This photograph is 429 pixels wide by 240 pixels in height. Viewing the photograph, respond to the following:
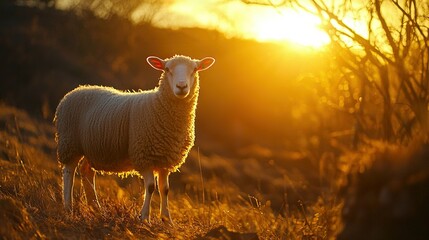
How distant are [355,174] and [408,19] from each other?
281 cm

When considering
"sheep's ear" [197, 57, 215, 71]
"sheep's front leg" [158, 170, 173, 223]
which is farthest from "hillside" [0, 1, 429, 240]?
"sheep's ear" [197, 57, 215, 71]

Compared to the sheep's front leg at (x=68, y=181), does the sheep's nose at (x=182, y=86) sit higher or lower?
higher

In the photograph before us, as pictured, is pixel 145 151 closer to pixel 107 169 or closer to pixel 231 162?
pixel 107 169

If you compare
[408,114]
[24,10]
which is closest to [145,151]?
[408,114]

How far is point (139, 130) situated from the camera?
25.6 ft

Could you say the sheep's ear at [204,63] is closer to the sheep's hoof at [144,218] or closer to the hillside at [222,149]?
the hillside at [222,149]

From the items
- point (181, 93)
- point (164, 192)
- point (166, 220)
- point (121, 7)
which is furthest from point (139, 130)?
point (121, 7)

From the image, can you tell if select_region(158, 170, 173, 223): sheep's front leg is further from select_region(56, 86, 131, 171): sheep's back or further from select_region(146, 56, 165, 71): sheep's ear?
select_region(146, 56, 165, 71): sheep's ear

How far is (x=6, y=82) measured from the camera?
97.3 ft

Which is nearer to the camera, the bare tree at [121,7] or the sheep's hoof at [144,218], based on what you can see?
the sheep's hoof at [144,218]

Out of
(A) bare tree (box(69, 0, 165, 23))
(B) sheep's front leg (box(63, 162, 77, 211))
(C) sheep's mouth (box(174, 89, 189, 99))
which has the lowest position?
(B) sheep's front leg (box(63, 162, 77, 211))

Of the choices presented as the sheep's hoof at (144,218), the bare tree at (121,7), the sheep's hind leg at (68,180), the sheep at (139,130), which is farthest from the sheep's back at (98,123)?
the bare tree at (121,7)

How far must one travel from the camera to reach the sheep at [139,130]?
769cm

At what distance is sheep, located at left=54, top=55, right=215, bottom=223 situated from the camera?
7691mm
